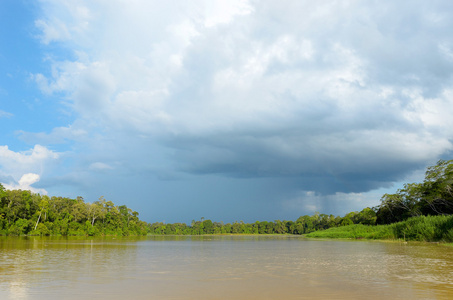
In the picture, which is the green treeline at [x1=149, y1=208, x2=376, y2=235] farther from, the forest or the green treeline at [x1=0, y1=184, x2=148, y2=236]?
the green treeline at [x1=0, y1=184, x2=148, y2=236]

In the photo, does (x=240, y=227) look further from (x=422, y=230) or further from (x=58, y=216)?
(x=422, y=230)

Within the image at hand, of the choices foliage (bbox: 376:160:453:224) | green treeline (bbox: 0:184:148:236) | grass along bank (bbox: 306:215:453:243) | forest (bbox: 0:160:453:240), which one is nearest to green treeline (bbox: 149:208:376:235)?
forest (bbox: 0:160:453:240)

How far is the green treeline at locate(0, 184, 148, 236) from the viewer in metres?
78.9

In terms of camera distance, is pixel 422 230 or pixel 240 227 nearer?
pixel 422 230

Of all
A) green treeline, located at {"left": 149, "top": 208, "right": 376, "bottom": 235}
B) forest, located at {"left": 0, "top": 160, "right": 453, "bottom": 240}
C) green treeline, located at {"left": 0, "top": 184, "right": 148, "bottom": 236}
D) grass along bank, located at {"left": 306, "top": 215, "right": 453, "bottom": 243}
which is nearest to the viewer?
grass along bank, located at {"left": 306, "top": 215, "right": 453, "bottom": 243}

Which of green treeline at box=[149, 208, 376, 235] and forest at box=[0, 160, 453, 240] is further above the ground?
forest at box=[0, 160, 453, 240]

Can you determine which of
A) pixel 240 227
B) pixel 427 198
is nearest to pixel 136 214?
pixel 240 227

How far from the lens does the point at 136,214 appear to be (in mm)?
126688

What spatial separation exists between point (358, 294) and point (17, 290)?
34.0ft

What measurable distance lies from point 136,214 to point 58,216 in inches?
1479

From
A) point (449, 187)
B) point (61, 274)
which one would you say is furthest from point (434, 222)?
point (61, 274)

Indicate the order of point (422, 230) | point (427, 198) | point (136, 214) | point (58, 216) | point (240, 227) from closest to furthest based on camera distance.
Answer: point (422, 230) < point (427, 198) < point (58, 216) < point (136, 214) < point (240, 227)

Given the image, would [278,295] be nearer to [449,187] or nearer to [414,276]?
[414,276]

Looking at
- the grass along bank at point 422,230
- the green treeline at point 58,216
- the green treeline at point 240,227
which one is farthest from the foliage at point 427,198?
the green treeline at point 240,227
